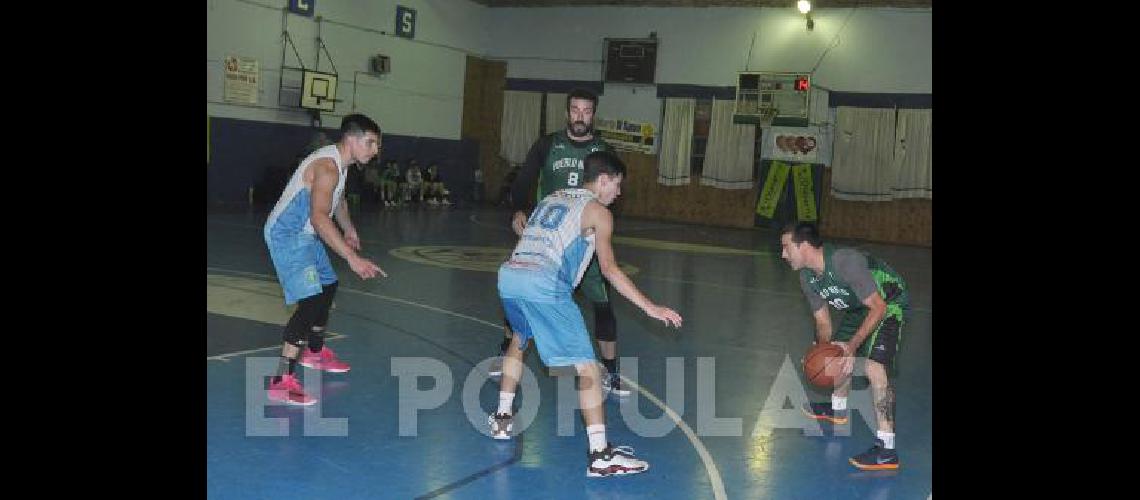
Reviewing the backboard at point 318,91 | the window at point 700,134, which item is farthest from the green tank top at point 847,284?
the window at point 700,134

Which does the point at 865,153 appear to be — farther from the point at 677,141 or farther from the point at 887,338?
the point at 887,338

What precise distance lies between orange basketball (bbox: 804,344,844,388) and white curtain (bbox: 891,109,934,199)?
60.2 ft

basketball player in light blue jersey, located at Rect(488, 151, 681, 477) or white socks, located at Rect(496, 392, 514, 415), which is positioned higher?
basketball player in light blue jersey, located at Rect(488, 151, 681, 477)

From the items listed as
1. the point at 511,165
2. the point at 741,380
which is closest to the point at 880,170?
the point at 511,165

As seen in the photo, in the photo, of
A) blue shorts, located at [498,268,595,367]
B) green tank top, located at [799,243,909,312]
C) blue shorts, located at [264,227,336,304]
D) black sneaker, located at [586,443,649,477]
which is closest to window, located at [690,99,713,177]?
blue shorts, located at [264,227,336,304]

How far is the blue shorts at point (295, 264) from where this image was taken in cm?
650

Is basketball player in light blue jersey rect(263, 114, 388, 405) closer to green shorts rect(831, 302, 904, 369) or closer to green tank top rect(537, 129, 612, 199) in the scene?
green tank top rect(537, 129, 612, 199)

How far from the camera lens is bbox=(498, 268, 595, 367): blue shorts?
5.27m

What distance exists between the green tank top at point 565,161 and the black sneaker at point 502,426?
2.08 m

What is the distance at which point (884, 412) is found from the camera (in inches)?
224

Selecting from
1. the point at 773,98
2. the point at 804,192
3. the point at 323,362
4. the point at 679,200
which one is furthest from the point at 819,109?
the point at 323,362

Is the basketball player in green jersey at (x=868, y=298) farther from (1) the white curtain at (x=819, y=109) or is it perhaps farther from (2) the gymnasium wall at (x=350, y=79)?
(1) the white curtain at (x=819, y=109)

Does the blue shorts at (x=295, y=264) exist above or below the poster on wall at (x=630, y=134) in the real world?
below
